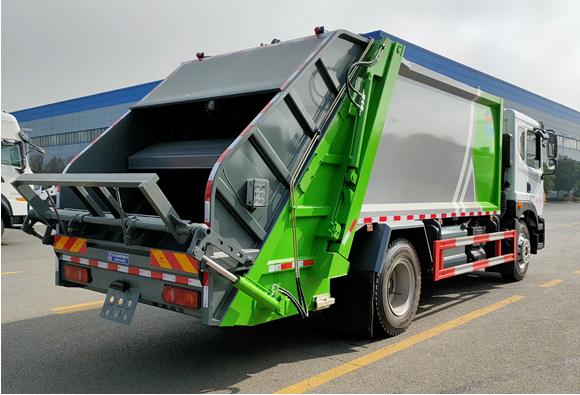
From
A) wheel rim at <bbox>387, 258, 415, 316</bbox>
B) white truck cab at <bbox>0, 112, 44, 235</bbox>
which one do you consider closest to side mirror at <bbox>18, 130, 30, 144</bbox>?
white truck cab at <bbox>0, 112, 44, 235</bbox>

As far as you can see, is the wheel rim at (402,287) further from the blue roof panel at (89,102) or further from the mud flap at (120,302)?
the blue roof panel at (89,102)

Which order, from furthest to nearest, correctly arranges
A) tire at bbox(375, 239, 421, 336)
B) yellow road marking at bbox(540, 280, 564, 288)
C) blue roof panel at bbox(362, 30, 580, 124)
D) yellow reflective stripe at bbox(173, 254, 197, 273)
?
blue roof panel at bbox(362, 30, 580, 124) → yellow road marking at bbox(540, 280, 564, 288) → tire at bbox(375, 239, 421, 336) → yellow reflective stripe at bbox(173, 254, 197, 273)

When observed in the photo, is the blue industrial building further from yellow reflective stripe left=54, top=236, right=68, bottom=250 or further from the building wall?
yellow reflective stripe left=54, top=236, right=68, bottom=250

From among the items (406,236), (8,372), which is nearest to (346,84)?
(406,236)

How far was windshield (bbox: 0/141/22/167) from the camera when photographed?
12805 mm

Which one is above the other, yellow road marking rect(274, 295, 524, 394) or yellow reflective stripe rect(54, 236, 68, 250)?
yellow reflective stripe rect(54, 236, 68, 250)

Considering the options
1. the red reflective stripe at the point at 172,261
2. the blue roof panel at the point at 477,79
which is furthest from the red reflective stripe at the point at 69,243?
the blue roof panel at the point at 477,79

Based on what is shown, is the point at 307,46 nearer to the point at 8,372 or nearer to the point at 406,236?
the point at 406,236

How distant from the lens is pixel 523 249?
8.18 metres

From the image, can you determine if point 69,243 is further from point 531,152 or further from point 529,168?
point 531,152

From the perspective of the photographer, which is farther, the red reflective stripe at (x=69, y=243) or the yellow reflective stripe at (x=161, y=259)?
the red reflective stripe at (x=69, y=243)

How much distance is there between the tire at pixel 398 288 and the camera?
483 cm

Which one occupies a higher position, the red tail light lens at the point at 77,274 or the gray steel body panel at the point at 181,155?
the gray steel body panel at the point at 181,155

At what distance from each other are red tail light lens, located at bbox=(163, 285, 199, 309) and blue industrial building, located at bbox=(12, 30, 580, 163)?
40507 millimetres
